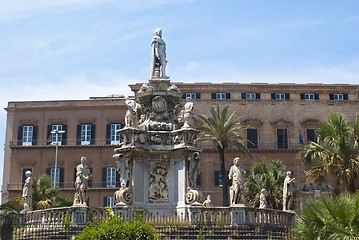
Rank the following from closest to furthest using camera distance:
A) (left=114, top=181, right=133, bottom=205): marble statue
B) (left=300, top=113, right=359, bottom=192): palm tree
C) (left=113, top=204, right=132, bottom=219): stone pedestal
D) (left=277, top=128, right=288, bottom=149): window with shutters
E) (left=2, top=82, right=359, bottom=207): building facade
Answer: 1. (left=113, top=204, right=132, bottom=219): stone pedestal
2. (left=114, top=181, right=133, bottom=205): marble statue
3. (left=300, top=113, right=359, bottom=192): palm tree
4. (left=2, top=82, right=359, bottom=207): building facade
5. (left=277, top=128, right=288, bottom=149): window with shutters

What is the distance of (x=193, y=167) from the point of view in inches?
824

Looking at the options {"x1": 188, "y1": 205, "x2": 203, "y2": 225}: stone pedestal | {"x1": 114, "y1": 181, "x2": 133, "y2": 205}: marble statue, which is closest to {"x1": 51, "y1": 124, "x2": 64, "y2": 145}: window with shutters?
{"x1": 114, "y1": 181, "x2": 133, "y2": 205}: marble statue

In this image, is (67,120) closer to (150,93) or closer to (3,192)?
(3,192)

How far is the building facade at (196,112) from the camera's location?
174ft

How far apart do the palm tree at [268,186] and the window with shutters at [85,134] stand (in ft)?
74.6

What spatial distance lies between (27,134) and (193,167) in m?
37.5

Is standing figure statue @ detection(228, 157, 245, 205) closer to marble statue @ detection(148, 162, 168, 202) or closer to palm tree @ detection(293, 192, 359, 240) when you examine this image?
marble statue @ detection(148, 162, 168, 202)

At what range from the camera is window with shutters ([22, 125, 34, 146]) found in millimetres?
54062

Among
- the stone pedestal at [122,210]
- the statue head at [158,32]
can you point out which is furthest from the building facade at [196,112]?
the stone pedestal at [122,210]

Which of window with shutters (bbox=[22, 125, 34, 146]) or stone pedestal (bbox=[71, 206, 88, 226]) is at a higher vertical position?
window with shutters (bbox=[22, 125, 34, 146])

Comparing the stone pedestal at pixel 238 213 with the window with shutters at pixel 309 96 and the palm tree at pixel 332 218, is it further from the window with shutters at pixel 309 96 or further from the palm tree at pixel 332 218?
the window with shutters at pixel 309 96

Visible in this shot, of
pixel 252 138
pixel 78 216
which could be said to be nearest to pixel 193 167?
pixel 78 216

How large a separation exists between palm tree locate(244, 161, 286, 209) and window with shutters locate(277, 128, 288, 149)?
17.9 meters

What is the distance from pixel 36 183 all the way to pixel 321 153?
60.5ft
